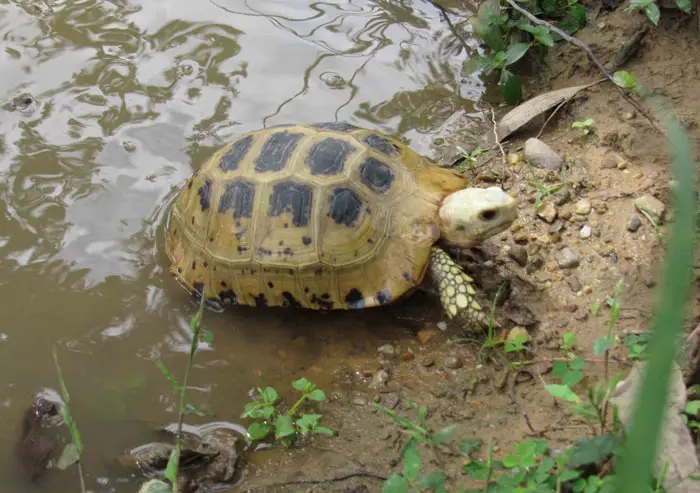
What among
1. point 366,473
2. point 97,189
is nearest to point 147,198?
point 97,189

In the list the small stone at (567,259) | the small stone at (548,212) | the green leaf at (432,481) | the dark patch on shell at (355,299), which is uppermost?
the green leaf at (432,481)

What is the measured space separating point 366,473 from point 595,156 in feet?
7.67

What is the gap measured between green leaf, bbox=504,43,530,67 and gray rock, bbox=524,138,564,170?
695mm

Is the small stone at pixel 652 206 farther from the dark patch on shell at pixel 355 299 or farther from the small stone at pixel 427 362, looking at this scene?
the dark patch on shell at pixel 355 299

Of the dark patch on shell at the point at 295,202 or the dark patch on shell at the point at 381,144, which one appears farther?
the dark patch on shell at the point at 381,144

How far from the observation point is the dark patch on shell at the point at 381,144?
318cm

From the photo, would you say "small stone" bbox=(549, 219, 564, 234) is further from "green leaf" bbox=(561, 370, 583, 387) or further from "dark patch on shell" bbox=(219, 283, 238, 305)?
"dark patch on shell" bbox=(219, 283, 238, 305)

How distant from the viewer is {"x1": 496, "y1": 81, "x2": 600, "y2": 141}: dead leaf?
3.90 m

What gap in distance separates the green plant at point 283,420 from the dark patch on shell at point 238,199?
0.94m

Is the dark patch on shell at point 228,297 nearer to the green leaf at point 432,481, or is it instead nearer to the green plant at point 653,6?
the green leaf at point 432,481

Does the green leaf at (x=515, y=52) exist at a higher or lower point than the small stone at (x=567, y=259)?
higher

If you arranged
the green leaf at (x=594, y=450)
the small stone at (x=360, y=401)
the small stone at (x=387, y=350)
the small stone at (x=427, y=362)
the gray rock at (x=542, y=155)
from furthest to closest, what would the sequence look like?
1. the gray rock at (x=542, y=155)
2. the small stone at (x=387, y=350)
3. the small stone at (x=427, y=362)
4. the small stone at (x=360, y=401)
5. the green leaf at (x=594, y=450)

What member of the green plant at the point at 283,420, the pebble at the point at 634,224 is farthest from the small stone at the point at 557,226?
Answer: the green plant at the point at 283,420

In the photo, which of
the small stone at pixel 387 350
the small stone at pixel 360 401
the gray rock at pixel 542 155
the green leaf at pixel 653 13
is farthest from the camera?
the gray rock at pixel 542 155
